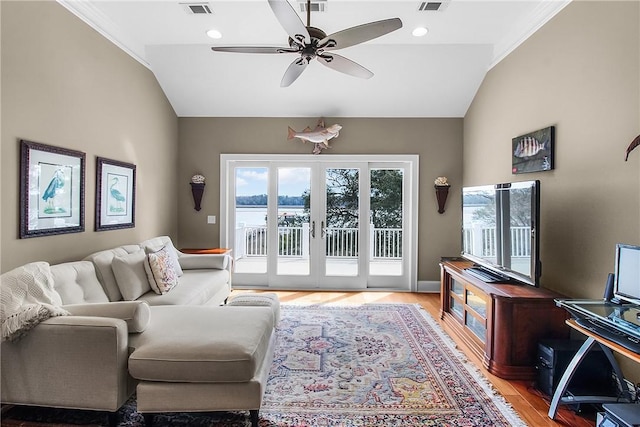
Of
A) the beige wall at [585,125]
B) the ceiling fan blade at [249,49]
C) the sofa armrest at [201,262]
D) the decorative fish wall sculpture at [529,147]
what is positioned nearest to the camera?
the beige wall at [585,125]

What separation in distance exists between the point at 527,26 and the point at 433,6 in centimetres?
100

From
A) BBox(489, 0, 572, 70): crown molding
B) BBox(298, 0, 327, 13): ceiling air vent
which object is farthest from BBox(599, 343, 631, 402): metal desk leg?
BBox(298, 0, 327, 13): ceiling air vent

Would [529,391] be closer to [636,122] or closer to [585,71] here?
[636,122]

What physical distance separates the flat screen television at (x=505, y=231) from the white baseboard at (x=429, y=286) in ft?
4.81

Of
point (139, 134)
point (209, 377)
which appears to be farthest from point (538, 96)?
point (139, 134)

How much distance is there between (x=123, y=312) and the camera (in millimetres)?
1982

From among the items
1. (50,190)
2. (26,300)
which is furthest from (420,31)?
(26,300)

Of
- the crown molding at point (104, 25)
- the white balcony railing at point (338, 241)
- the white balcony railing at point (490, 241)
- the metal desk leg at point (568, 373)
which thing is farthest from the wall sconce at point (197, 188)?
the metal desk leg at point (568, 373)

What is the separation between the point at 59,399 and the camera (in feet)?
6.11

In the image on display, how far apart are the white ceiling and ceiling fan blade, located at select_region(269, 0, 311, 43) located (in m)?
1.09

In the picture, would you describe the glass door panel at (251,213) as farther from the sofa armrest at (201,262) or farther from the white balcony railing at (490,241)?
the white balcony railing at (490,241)

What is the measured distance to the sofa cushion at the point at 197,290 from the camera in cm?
289

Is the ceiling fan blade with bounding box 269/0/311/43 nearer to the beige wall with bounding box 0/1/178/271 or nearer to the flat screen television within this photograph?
the beige wall with bounding box 0/1/178/271

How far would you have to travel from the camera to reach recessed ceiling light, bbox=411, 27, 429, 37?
3.44 metres
